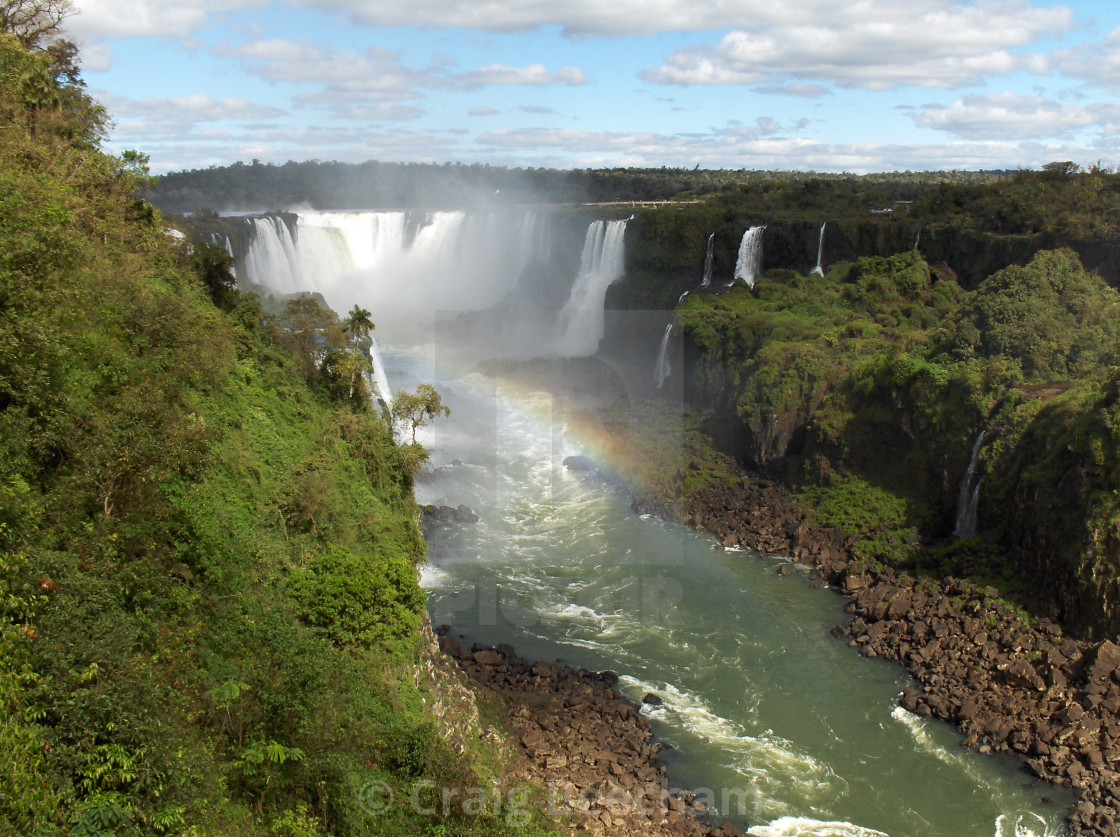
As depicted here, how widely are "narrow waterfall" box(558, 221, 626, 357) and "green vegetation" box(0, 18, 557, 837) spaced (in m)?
29.0

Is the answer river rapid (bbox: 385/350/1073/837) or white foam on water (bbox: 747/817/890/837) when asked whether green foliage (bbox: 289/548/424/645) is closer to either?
river rapid (bbox: 385/350/1073/837)

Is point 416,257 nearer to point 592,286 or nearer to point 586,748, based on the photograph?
point 592,286

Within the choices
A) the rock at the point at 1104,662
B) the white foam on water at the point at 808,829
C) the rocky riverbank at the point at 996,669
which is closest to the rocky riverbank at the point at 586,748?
the white foam on water at the point at 808,829

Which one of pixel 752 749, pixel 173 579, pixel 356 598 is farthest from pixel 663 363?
pixel 173 579

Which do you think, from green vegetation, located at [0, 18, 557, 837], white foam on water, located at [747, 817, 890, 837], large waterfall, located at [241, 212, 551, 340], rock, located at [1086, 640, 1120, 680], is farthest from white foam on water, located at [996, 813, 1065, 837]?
large waterfall, located at [241, 212, 551, 340]

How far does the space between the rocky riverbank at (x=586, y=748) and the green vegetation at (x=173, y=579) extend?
1.71m

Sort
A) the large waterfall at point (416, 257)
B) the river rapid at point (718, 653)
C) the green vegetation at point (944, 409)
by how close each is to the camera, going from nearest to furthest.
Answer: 1. the river rapid at point (718, 653)
2. the green vegetation at point (944, 409)
3. the large waterfall at point (416, 257)

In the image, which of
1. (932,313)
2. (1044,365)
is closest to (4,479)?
(1044,365)

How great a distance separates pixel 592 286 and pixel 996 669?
32508mm

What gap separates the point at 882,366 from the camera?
28.4 m

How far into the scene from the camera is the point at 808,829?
14.3m

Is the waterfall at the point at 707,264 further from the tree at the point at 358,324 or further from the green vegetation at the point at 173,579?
the green vegetation at the point at 173,579

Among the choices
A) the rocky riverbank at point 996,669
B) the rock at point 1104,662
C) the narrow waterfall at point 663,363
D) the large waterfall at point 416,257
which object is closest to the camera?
the rocky riverbank at point 996,669

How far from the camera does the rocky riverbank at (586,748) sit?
1400cm
